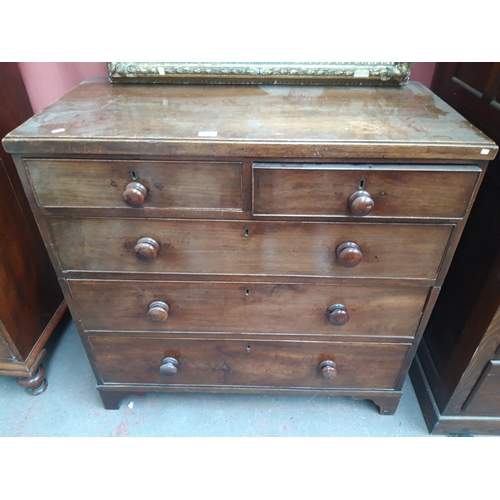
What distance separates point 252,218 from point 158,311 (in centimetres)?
38

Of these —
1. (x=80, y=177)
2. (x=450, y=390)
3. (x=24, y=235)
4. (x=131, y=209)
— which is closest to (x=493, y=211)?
(x=450, y=390)

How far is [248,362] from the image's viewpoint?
119cm

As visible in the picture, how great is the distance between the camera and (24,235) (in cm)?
130

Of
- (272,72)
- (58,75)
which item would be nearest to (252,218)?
(272,72)

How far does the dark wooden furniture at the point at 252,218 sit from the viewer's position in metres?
0.81

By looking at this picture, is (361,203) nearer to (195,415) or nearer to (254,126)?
(254,126)

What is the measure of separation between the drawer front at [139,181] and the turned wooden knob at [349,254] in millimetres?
260

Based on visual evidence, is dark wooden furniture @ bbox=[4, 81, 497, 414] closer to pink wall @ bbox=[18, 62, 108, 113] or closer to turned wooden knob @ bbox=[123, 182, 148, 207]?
turned wooden knob @ bbox=[123, 182, 148, 207]

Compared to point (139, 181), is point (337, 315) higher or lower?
lower

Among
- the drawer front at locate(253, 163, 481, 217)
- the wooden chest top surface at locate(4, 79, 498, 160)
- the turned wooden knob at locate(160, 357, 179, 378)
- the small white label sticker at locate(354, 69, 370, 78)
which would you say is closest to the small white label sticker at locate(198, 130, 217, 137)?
the wooden chest top surface at locate(4, 79, 498, 160)

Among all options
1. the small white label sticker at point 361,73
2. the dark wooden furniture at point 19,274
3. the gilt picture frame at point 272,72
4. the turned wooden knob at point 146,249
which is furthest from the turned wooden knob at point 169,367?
the small white label sticker at point 361,73

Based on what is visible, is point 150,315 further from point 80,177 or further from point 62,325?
point 62,325

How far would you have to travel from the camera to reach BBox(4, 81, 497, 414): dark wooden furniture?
0.81 meters

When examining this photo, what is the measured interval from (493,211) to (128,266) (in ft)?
3.18
